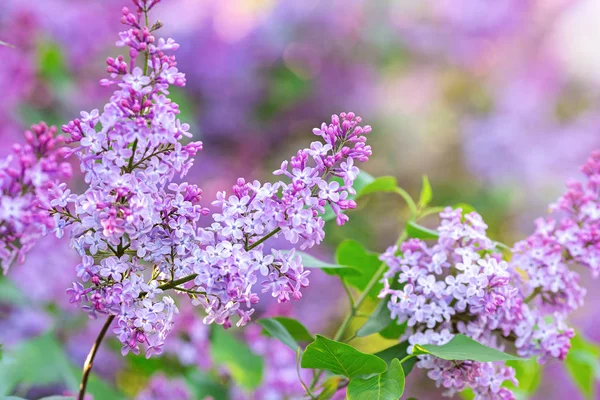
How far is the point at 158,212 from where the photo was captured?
460 millimetres

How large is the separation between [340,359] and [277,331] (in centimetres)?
9

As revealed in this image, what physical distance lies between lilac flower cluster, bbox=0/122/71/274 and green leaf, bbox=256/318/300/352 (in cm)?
23

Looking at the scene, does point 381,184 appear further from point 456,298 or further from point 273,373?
point 273,373

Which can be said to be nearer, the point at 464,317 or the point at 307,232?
the point at 307,232

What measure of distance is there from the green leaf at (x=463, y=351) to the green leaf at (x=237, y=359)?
41cm

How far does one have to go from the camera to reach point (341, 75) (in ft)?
6.41

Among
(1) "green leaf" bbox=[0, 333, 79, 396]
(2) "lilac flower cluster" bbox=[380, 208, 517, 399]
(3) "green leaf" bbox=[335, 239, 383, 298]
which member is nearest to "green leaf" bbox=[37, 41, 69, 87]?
(1) "green leaf" bbox=[0, 333, 79, 396]

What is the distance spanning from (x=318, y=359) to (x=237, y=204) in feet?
0.45

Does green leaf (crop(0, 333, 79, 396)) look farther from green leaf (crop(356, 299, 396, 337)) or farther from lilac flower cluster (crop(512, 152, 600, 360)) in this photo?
lilac flower cluster (crop(512, 152, 600, 360))

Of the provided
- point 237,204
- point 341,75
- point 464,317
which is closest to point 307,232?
point 237,204

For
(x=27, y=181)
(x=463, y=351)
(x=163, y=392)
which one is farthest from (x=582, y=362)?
(x=27, y=181)

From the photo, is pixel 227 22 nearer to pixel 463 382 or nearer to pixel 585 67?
pixel 585 67

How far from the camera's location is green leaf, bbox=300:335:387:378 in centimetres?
50

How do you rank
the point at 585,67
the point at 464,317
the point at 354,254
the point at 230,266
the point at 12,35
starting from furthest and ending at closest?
1. the point at 585,67
2. the point at 12,35
3. the point at 354,254
4. the point at 464,317
5. the point at 230,266
